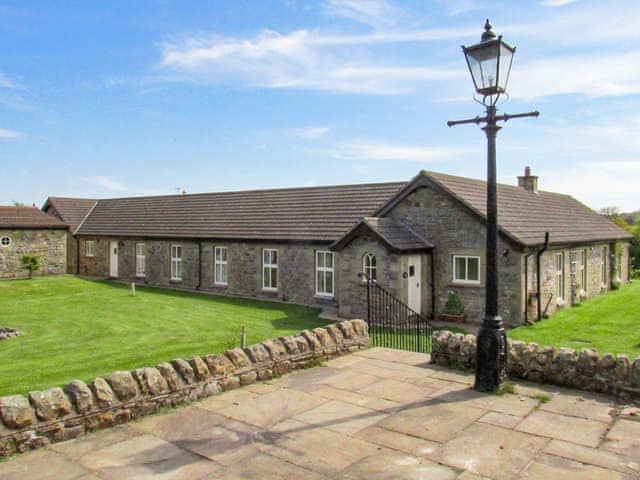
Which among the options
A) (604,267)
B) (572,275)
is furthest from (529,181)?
(572,275)

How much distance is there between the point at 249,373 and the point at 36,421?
319cm

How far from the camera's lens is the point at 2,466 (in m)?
5.45

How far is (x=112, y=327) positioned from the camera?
52.6 feet

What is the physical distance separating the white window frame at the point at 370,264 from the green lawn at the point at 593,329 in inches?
195

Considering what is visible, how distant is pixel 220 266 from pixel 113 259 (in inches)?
401

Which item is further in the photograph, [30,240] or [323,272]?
[30,240]

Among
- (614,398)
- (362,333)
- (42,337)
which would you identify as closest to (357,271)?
(362,333)

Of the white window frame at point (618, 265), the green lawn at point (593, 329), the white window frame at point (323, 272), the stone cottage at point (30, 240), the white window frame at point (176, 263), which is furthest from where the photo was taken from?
the stone cottage at point (30, 240)

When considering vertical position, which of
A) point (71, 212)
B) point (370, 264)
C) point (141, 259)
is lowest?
point (141, 259)

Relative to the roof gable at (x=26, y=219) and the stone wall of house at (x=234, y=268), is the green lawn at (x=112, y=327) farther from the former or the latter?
the roof gable at (x=26, y=219)

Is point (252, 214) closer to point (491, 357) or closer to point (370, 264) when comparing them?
point (370, 264)

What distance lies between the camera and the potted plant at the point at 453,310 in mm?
17984

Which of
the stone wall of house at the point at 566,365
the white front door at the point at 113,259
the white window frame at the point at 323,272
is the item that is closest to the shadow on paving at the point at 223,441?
the stone wall of house at the point at 566,365

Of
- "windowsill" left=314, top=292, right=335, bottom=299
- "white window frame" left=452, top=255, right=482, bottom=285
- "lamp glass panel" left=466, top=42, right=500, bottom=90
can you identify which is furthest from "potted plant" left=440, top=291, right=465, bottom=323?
"lamp glass panel" left=466, top=42, right=500, bottom=90
